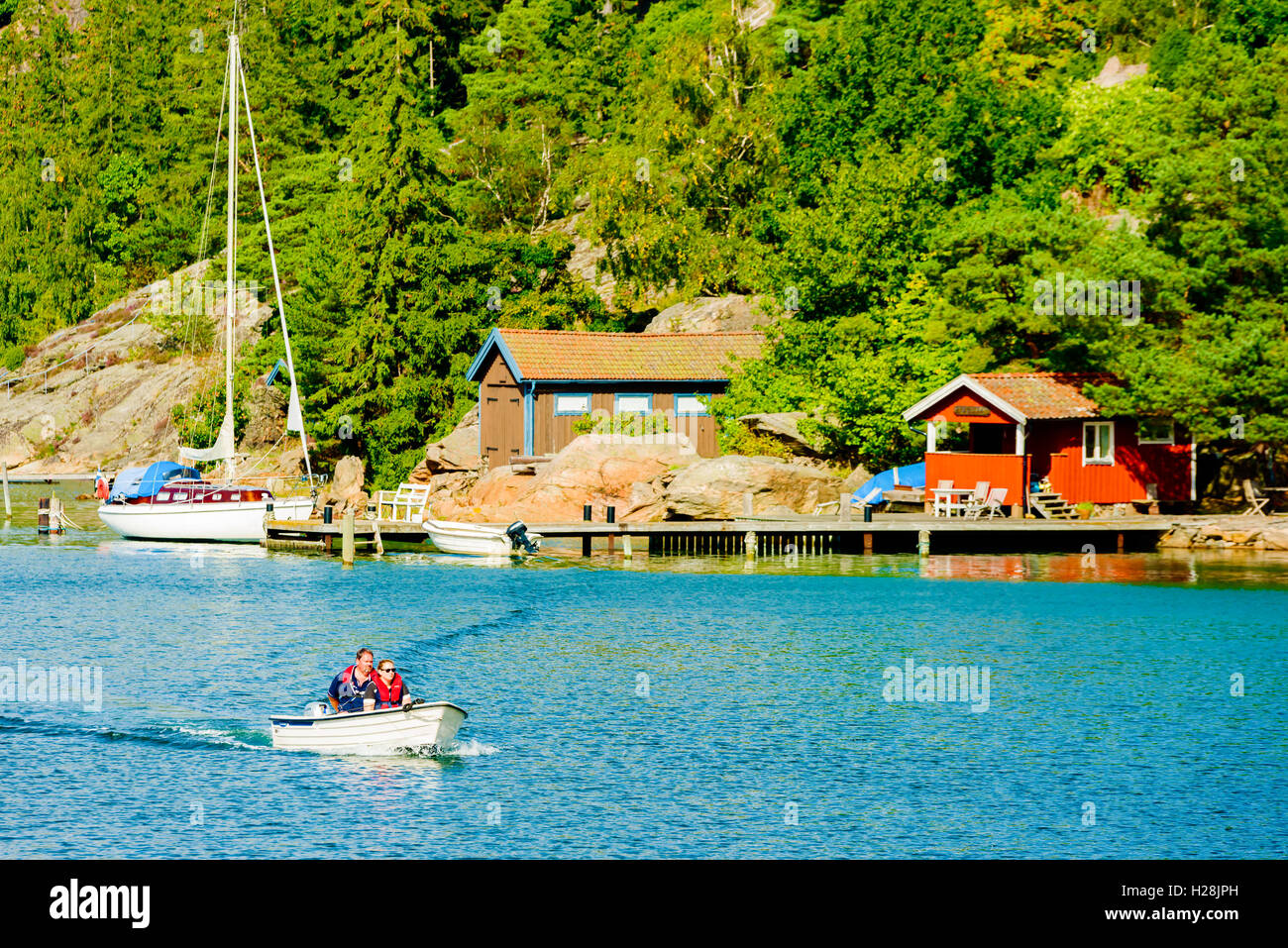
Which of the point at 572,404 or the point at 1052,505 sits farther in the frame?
the point at 572,404

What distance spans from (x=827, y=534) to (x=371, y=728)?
98.0 ft

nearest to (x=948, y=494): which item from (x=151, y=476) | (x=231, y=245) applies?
(x=231, y=245)

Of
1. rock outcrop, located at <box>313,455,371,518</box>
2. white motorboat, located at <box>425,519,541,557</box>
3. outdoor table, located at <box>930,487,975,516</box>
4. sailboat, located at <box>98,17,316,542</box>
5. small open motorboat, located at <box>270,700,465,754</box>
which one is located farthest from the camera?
rock outcrop, located at <box>313,455,371,518</box>

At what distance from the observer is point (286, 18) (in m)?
110

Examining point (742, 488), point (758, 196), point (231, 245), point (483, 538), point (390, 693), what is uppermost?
point (758, 196)

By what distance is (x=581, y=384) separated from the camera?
221 ft

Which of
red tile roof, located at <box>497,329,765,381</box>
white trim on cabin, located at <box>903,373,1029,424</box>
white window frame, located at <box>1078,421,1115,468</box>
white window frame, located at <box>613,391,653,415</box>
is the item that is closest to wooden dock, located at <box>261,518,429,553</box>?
red tile roof, located at <box>497,329,765,381</box>

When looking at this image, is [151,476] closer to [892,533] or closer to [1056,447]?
[892,533]

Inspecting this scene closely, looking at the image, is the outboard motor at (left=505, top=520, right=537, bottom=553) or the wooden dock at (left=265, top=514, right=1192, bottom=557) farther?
the outboard motor at (left=505, top=520, right=537, bottom=553)

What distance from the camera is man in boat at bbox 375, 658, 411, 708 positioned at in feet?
86.5

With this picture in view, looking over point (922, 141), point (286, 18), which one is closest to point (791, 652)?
point (922, 141)

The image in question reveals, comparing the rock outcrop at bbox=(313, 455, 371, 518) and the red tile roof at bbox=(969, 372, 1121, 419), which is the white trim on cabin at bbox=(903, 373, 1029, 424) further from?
the rock outcrop at bbox=(313, 455, 371, 518)

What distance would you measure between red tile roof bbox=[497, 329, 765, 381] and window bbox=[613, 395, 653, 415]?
1.05 m

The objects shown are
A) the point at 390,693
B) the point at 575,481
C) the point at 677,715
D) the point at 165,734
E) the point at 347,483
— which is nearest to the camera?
the point at 390,693
